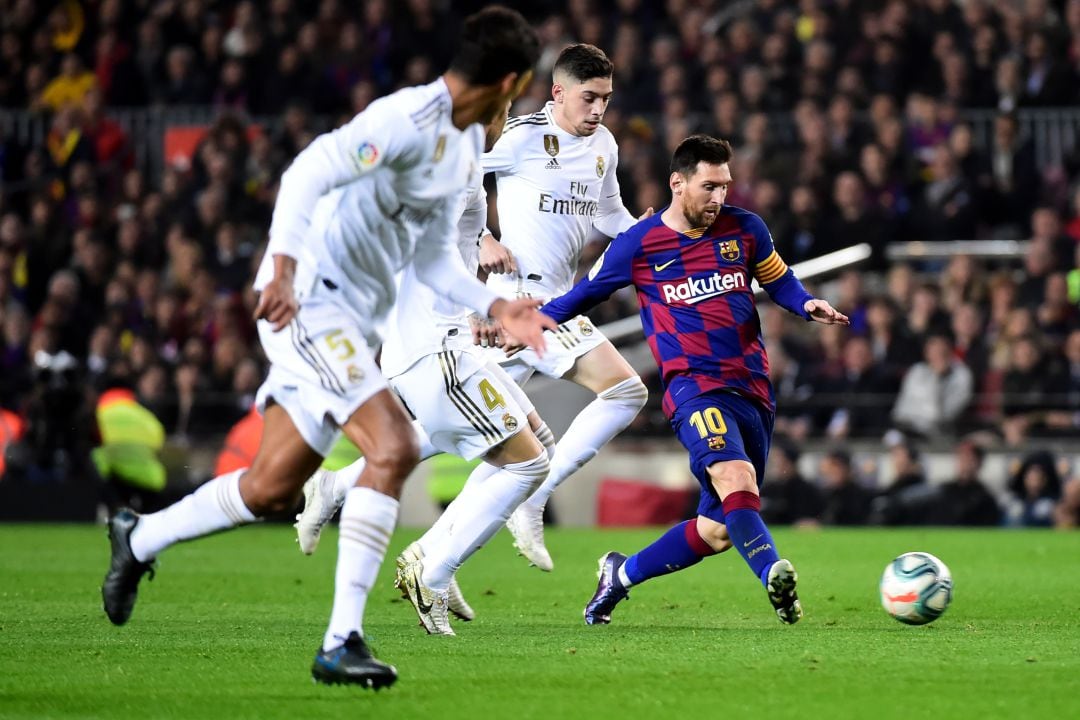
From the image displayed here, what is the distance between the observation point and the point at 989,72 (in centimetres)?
1931

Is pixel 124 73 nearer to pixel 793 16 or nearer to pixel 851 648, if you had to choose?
pixel 793 16

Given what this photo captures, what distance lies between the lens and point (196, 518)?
625 centimetres

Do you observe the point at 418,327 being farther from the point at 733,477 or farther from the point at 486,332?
the point at 733,477

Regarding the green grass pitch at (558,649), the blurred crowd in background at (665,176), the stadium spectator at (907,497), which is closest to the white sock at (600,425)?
the green grass pitch at (558,649)

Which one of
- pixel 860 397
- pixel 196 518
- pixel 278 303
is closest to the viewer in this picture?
pixel 278 303

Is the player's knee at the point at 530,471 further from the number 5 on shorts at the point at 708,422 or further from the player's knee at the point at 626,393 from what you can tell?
the player's knee at the point at 626,393

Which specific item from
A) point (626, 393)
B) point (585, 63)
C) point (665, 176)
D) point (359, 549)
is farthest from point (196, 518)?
point (665, 176)

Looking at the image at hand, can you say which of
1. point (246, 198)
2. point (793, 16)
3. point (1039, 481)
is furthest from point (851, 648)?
point (793, 16)

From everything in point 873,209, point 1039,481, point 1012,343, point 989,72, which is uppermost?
point 989,72

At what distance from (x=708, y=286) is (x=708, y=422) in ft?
Result: 2.25

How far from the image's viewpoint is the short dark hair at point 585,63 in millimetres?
8641

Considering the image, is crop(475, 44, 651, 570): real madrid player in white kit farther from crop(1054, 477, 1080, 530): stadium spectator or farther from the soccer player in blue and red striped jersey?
crop(1054, 477, 1080, 530): stadium spectator

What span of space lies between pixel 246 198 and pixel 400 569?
41.0ft

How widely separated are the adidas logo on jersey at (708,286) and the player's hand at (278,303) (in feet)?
9.16
